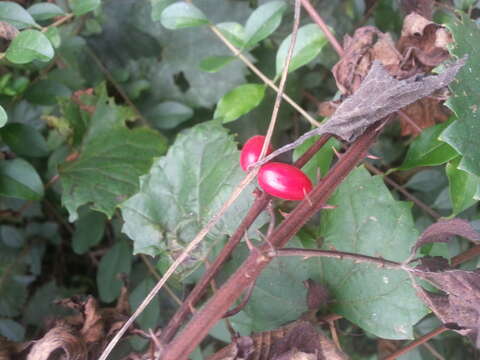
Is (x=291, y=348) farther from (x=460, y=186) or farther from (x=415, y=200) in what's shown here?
(x=415, y=200)

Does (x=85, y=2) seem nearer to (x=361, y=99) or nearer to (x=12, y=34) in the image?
(x=12, y=34)

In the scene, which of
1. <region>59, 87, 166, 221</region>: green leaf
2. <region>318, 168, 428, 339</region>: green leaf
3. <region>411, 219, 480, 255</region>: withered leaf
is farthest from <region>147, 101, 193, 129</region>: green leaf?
<region>411, 219, 480, 255</region>: withered leaf

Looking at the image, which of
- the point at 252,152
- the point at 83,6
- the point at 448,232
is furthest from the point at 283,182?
the point at 83,6

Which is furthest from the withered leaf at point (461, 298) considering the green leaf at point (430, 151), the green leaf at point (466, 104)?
the green leaf at point (430, 151)

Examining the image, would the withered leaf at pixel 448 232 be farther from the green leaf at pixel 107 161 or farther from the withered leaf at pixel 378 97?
the green leaf at pixel 107 161

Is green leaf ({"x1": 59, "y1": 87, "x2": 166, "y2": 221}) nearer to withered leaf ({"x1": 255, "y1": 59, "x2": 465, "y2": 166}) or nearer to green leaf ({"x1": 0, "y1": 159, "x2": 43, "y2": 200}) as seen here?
green leaf ({"x1": 0, "y1": 159, "x2": 43, "y2": 200})
